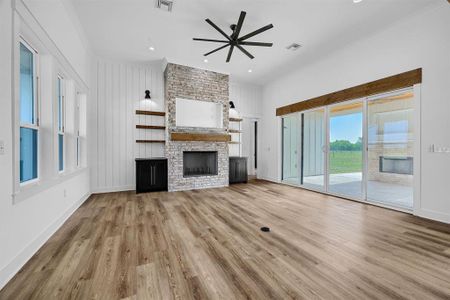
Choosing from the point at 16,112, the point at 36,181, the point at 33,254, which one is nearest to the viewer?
the point at 16,112

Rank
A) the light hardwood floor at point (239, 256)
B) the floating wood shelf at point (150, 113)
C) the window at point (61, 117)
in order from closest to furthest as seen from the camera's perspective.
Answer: the light hardwood floor at point (239, 256), the window at point (61, 117), the floating wood shelf at point (150, 113)

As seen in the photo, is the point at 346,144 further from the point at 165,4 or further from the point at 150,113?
the point at 150,113

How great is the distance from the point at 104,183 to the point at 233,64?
473 cm

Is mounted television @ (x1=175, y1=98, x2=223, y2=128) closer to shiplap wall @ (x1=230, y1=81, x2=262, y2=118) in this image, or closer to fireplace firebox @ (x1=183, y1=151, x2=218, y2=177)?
fireplace firebox @ (x1=183, y1=151, x2=218, y2=177)

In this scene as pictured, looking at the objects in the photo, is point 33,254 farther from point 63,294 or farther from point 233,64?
point 233,64

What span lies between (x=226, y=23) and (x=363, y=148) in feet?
12.5

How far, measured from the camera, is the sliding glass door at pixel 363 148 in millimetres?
3725

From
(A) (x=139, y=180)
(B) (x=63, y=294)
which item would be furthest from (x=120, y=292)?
(A) (x=139, y=180)

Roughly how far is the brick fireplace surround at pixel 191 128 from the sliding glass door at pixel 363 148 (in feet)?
7.72

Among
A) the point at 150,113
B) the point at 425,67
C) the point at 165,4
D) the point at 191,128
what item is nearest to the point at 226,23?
the point at 165,4

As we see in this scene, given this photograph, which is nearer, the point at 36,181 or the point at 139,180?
the point at 36,181

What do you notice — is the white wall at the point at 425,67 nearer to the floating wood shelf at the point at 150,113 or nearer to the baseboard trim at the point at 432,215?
the baseboard trim at the point at 432,215

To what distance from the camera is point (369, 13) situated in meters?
3.28

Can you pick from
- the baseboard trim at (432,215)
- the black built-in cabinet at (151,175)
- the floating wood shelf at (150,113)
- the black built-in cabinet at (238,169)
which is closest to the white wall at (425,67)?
the baseboard trim at (432,215)
